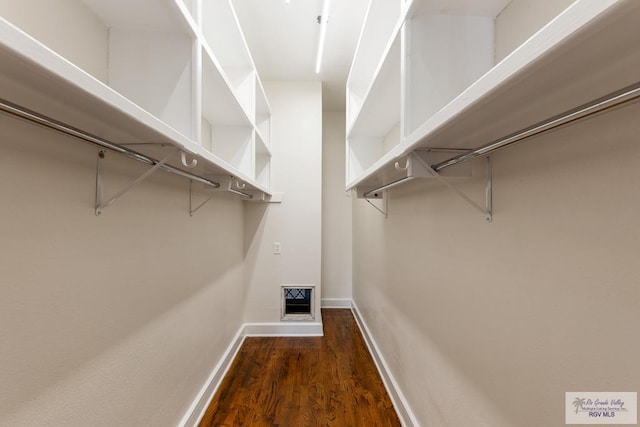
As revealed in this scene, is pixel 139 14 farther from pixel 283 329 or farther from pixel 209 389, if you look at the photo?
pixel 283 329

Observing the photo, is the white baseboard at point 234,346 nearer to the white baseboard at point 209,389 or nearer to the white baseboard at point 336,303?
the white baseboard at point 209,389

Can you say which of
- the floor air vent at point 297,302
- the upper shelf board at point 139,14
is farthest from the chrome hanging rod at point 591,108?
the floor air vent at point 297,302

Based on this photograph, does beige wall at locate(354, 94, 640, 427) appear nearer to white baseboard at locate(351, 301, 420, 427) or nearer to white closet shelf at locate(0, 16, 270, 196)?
white baseboard at locate(351, 301, 420, 427)

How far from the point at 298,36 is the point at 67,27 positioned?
6.21ft

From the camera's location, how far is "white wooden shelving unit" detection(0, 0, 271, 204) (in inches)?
20.0

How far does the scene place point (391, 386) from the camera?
1938 mm

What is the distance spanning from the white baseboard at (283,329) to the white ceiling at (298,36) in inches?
107

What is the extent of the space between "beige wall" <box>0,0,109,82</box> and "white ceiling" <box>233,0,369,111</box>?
1.41 meters

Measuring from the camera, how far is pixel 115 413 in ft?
3.29

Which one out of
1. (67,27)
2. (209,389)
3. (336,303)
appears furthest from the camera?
(336,303)

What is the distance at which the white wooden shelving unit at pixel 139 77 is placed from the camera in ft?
1.66

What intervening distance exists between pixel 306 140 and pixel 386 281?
177cm

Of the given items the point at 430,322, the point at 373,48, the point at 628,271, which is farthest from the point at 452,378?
the point at 373,48

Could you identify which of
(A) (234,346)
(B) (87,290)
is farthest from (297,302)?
(B) (87,290)
